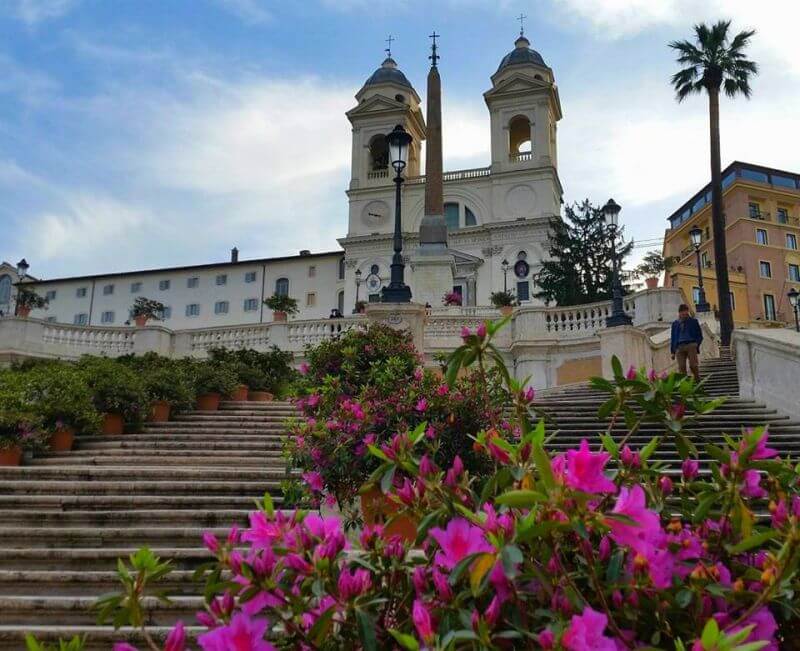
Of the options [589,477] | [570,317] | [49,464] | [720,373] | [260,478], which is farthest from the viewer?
[570,317]

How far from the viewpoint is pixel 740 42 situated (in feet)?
94.3

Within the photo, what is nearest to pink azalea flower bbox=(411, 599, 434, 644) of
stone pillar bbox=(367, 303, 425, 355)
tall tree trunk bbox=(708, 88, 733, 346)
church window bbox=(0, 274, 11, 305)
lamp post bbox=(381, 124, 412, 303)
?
lamp post bbox=(381, 124, 412, 303)

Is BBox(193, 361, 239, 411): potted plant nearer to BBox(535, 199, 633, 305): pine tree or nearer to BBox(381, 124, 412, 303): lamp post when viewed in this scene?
BBox(381, 124, 412, 303): lamp post

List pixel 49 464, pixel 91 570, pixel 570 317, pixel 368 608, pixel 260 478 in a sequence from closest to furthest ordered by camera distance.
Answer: pixel 368 608, pixel 91 570, pixel 260 478, pixel 49 464, pixel 570 317

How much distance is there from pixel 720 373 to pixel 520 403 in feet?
47.6

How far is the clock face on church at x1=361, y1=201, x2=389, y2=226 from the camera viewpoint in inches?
2413

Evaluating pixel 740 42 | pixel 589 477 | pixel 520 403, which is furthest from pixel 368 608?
pixel 740 42

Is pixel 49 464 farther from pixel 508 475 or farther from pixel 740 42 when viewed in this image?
pixel 740 42

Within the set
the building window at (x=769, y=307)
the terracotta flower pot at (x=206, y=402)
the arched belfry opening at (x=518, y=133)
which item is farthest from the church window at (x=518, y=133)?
the terracotta flower pot at (x=206, y=402)

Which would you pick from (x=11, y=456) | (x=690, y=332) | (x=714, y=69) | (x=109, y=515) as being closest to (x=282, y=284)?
(x=714, y=69)

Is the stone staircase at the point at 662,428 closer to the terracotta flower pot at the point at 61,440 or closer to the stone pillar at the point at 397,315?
the stone pillar at the point at 397,315

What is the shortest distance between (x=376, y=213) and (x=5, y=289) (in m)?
42.0

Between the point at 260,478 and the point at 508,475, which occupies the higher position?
the point at 508,475

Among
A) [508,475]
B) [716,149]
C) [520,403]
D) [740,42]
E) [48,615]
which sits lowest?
[48,615]
